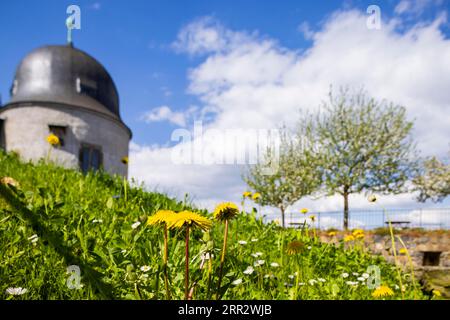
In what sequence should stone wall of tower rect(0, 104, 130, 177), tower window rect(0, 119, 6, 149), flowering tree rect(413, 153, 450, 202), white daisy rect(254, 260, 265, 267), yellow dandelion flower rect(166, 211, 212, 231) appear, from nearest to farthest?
yellow dandelion flower rect(166, 211, 212, 231) → white daisy rect(254, 260, 265, 267) → stone wall of tower rect(0, 104, 130, 177) → tower window rect(0, 119, 6, 149) → flowering tree rect(413, 153, 450, 202)

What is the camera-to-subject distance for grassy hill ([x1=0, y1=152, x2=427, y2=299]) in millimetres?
1492

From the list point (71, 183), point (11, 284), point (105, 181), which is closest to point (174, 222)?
point (11, 284)

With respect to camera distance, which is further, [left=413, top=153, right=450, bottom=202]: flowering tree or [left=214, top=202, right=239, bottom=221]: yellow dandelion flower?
[left=413, top=153, right=450, bottom=202]: flowering tree

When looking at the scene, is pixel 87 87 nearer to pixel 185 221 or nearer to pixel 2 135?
pixel 2 135

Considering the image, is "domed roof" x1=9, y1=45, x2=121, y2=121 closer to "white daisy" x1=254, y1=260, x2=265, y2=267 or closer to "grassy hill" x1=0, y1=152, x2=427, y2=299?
"grassy hill" x1=0, y1=152, x2=427, y2=299

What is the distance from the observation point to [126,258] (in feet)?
6.15

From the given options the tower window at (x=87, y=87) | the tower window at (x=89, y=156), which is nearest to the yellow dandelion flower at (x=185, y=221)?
the tower window at (x=89, y=156)

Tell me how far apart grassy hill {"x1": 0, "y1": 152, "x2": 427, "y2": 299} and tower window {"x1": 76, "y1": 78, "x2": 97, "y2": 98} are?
15.8 m

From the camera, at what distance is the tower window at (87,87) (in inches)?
749

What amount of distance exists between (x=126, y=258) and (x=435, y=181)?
3276 cm

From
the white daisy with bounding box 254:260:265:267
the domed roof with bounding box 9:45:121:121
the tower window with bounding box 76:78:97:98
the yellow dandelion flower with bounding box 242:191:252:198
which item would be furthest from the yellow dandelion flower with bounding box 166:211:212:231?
the tower window with bounding box 76:78:97:98

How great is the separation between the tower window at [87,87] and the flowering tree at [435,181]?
2478 cm

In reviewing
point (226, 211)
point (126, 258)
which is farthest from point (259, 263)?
point (226, 211)
